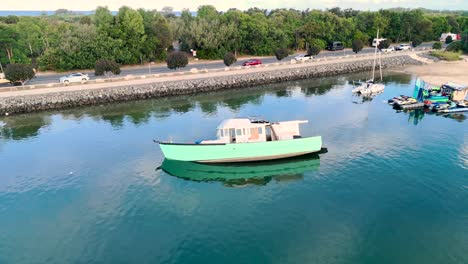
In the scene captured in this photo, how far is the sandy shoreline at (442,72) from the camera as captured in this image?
237 feet

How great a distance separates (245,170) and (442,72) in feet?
225

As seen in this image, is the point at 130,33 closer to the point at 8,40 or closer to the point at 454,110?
the point at 8,40

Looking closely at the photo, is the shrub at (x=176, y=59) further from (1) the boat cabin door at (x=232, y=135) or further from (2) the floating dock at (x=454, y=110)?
(2) the floating dock at (x=454, y=110)

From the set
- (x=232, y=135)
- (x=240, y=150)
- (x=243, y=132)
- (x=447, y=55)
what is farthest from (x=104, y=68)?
(x=447, y=55)

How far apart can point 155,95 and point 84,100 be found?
13.7 m

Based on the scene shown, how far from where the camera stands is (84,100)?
2515 inches

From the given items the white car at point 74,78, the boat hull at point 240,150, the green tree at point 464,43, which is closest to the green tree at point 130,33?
the white car at point 74,78

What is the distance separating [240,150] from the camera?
124ft

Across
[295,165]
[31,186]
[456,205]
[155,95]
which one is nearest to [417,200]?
[456,205]

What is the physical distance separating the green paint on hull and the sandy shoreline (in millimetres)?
48343

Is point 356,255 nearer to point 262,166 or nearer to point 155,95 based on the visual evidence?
point 262,166

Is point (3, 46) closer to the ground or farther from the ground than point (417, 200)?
farther from the ground

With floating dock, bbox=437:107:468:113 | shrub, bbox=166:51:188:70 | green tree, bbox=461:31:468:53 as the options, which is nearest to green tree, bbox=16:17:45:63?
shrub, bbox=166:51:188:70

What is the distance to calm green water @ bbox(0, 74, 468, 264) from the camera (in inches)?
982
